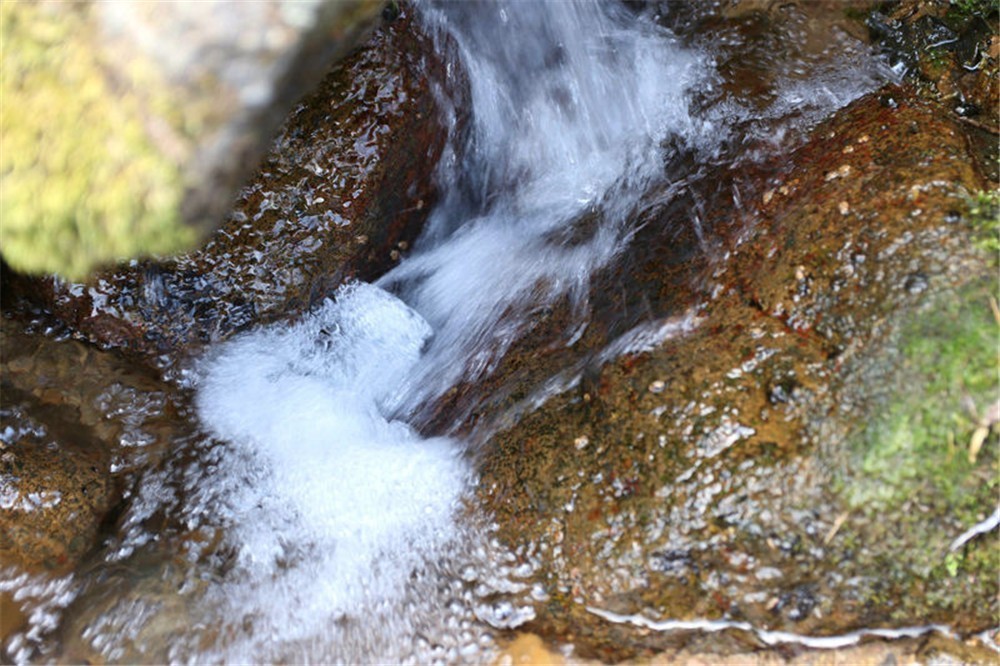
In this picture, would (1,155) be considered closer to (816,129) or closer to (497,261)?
(497,261)

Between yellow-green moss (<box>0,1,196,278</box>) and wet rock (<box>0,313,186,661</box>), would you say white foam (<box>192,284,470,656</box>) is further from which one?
yellow-green moss (<box>0,1,196,278</box>)

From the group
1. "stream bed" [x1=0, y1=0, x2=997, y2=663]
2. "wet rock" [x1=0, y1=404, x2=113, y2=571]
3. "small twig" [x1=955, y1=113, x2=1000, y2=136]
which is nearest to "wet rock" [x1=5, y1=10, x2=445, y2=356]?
"stream bed" [x1=0, y1=0, x2=997, y2=663]

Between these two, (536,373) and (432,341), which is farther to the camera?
(432,341)

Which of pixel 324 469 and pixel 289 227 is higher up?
pixel 289 227

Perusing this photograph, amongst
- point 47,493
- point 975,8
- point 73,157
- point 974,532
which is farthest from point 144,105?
point 975,8

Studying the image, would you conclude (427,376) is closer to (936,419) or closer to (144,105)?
(144,105)

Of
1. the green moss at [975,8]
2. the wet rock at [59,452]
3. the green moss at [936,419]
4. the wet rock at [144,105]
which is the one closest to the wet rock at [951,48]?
the green moss at [975,8]

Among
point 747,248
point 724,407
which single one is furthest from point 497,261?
point 724,407
